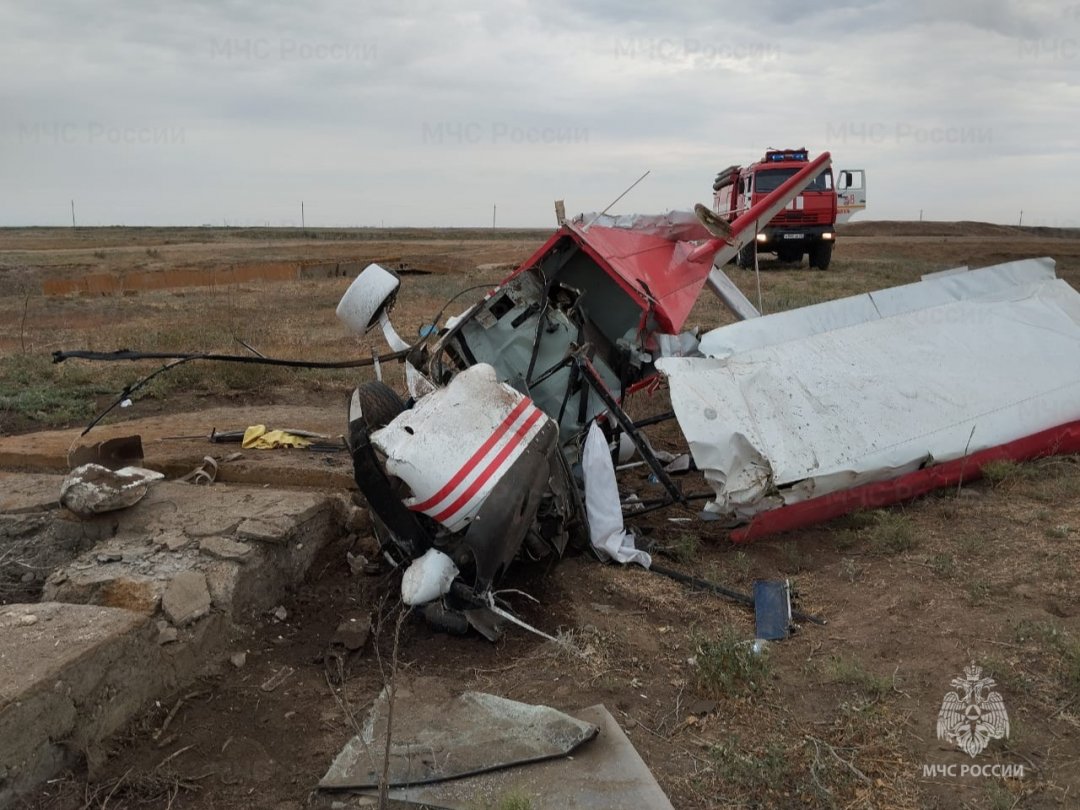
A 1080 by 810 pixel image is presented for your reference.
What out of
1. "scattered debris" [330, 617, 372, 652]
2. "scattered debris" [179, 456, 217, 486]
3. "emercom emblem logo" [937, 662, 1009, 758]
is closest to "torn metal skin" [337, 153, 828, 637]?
"scattered debris" [330, 617, 372, 652]

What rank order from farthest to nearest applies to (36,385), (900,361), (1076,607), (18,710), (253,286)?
(253,286) < (36,385) < (900,361) < (1076,607) < (18,710)

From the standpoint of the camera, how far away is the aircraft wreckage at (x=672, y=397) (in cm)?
398

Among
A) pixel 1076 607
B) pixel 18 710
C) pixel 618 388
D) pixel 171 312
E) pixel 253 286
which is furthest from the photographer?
pixel 253 286

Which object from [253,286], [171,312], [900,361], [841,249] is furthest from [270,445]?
[841,249]

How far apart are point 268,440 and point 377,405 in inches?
76.7

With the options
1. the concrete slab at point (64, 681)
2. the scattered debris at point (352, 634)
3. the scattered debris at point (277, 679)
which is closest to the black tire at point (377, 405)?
the scattered debris at point (352, 634)

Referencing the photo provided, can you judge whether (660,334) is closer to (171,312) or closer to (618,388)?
(618,388)

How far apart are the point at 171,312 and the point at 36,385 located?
7397 millimetres

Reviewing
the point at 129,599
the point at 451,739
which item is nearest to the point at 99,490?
the point at 129,599

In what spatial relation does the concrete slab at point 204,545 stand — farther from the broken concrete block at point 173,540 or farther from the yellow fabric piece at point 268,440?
the yellow fabric piece at point 268,440

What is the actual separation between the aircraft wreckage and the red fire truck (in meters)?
14.3

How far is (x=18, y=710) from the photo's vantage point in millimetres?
2818

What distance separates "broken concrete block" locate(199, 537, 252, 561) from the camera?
409cm

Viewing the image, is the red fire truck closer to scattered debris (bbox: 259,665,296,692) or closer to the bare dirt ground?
the bare dirt ground
